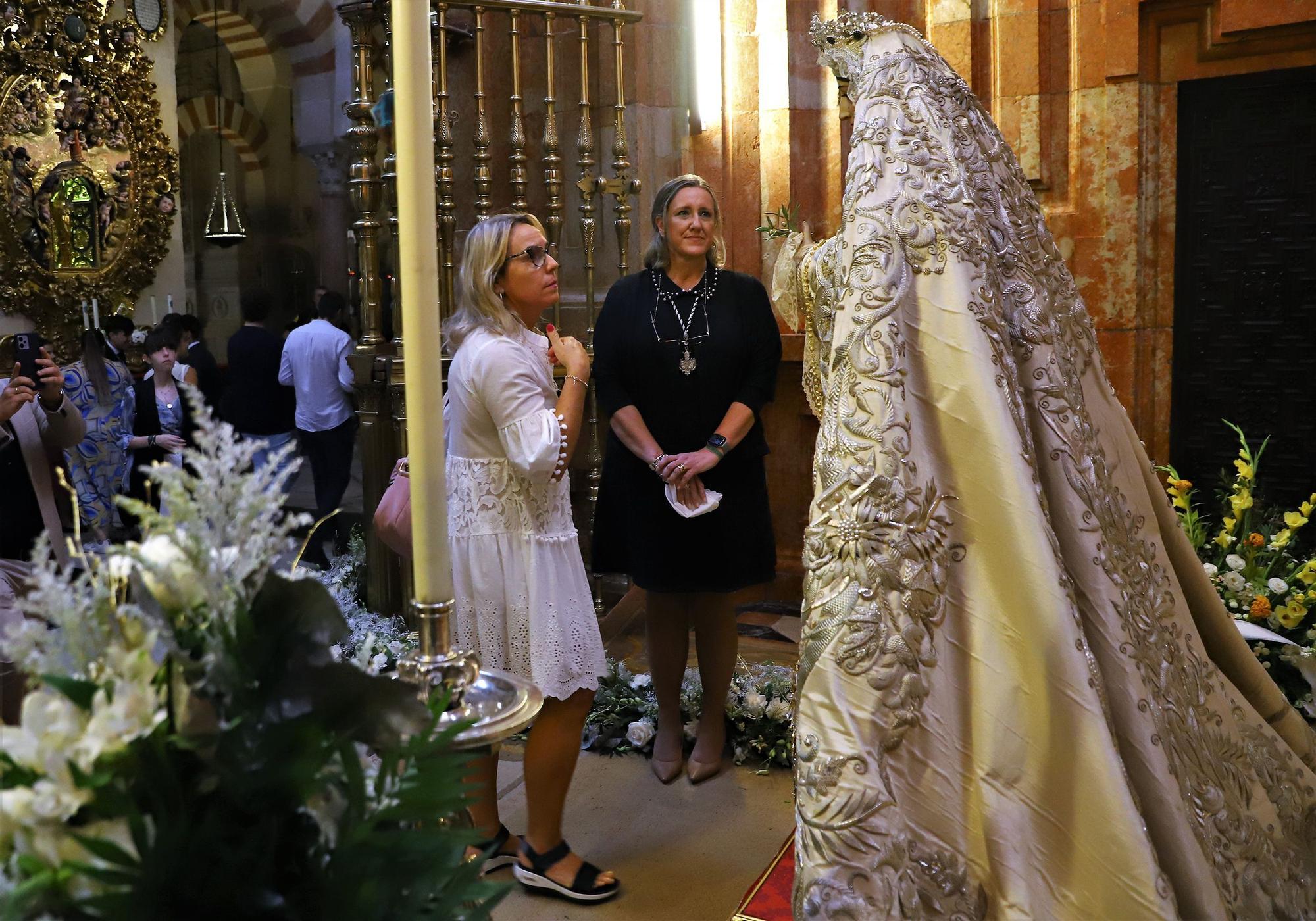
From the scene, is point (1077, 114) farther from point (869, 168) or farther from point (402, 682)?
point (402, 682)

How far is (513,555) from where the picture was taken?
3.12m

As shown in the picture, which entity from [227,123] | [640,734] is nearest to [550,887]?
[640,734]

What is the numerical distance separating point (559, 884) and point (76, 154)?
7.54 m

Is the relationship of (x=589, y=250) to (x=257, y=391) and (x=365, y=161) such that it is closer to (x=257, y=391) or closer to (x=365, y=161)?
(x=365, y=161)

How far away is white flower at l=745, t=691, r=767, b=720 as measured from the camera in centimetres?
412

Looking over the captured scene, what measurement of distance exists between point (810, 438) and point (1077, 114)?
69.8 inches

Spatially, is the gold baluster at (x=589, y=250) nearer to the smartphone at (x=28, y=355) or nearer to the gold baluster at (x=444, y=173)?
the gold baluster at (x=444, y=173)

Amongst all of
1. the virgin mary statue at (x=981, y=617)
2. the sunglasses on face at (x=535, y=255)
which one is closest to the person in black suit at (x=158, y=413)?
the sunglasses on face at (x=535, y=255)

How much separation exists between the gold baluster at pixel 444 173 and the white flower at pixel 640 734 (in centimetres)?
181

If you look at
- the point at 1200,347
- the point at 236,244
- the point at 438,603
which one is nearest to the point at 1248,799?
the point at 438,603

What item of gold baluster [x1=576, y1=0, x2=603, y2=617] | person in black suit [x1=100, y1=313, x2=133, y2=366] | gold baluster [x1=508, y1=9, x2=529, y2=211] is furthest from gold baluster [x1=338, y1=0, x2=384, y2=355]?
person in black suit [x1=100, y1=313, x2=133, y2=366]

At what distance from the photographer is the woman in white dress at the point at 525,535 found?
10.1 ft

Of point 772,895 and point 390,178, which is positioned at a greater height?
point 390,178

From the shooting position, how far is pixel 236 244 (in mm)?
10172
